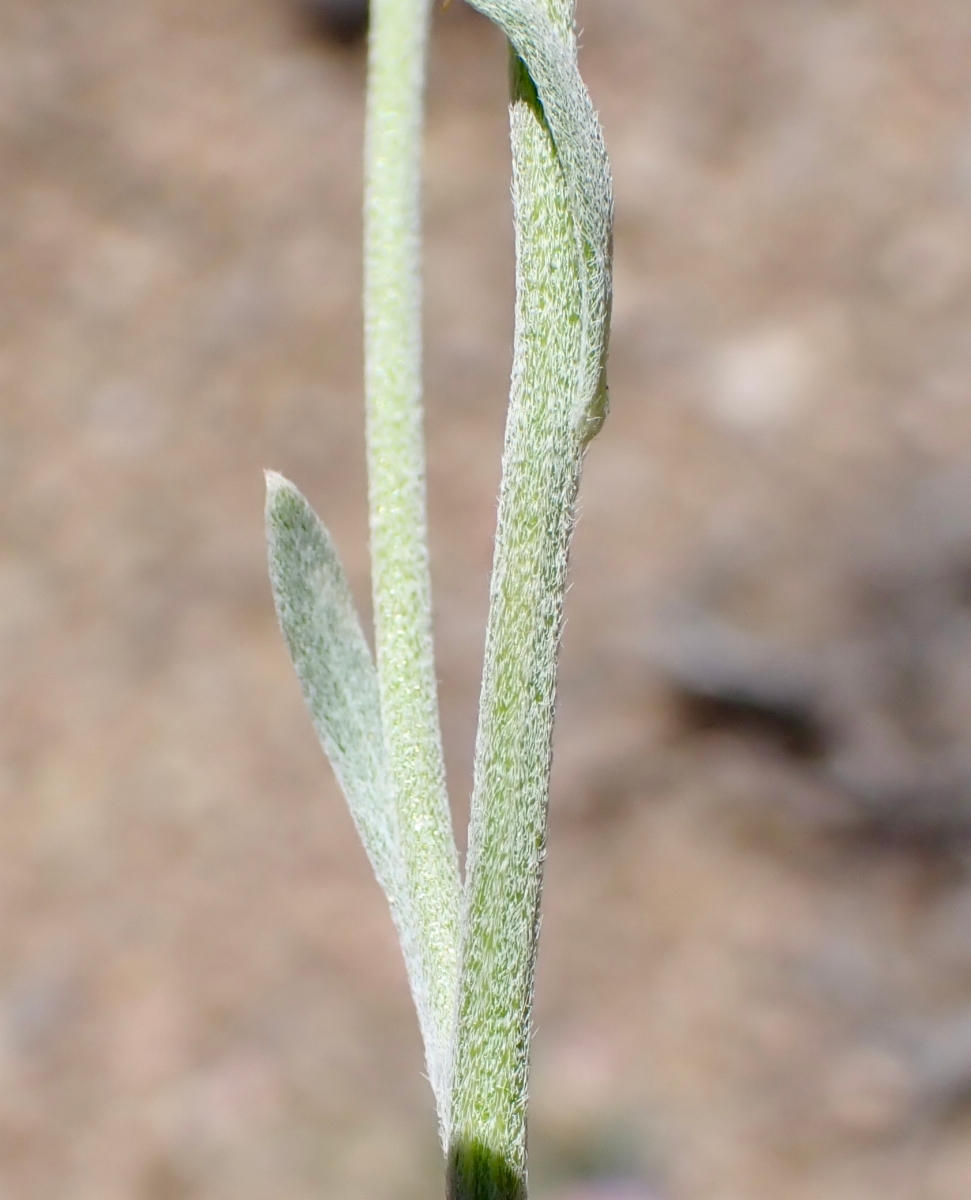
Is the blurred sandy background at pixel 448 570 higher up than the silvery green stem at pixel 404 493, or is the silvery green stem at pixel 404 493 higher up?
the blurred sandy background at pixel 448 570

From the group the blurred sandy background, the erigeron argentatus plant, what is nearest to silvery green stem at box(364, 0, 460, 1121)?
the erigeron argentatus plant

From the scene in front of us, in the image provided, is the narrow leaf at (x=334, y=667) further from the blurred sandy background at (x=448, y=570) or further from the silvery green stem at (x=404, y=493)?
the blurred sandy background at (x=448, y=570)

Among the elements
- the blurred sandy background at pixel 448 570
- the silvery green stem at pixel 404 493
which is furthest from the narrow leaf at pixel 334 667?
the blurred sandy background at pixel 448 570

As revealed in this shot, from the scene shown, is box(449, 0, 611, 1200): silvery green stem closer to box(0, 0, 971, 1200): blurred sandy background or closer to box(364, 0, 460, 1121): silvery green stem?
box(364, 0, 460, 1121): silvery green stem

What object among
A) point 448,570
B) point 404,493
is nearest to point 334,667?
point 404,493

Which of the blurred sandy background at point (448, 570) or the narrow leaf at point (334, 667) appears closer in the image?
the narrow leaf at point (334, 667)
